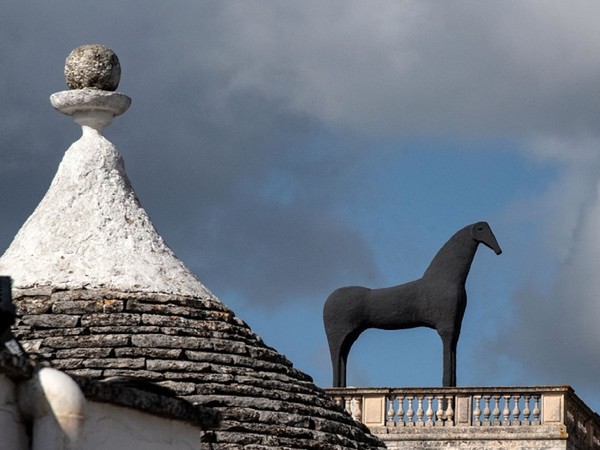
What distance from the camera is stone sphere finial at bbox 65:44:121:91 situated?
2244 cm

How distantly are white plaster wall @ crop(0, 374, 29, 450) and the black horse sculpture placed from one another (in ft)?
78.9

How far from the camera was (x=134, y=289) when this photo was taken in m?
21.5

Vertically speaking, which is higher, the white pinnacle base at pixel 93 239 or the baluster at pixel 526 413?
the baluster at pixel 526 413

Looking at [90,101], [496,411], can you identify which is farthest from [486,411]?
[90,101]

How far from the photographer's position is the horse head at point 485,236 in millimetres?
38469

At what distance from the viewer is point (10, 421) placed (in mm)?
13469

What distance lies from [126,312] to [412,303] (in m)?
17.3

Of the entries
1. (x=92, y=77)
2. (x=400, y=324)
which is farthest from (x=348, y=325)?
(x=92, y=77)

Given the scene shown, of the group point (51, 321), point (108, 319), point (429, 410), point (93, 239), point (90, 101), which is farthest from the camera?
point (429, 410)

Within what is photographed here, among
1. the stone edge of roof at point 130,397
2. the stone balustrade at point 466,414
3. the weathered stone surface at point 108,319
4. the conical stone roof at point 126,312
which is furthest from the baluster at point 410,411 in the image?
the stone edge of roof at point 130,397

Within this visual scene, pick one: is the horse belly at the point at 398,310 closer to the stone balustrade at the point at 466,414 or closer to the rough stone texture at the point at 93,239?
the stone balustrade at the point at 466,414

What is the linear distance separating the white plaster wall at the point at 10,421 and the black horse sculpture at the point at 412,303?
24043 mm

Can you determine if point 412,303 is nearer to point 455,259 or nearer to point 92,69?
point 455,259

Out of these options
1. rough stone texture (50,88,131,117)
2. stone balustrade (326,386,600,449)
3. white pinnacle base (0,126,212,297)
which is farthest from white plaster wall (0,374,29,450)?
stone balustrade (326,386,600,449)
